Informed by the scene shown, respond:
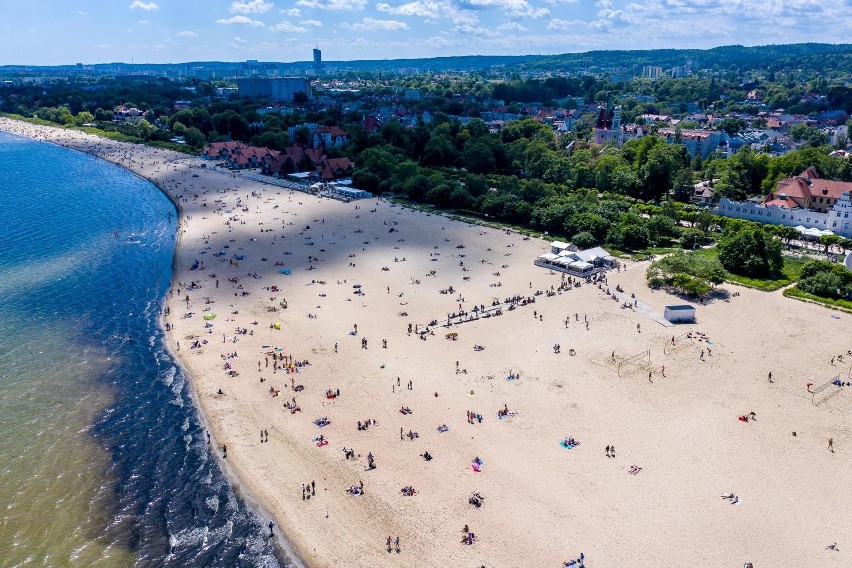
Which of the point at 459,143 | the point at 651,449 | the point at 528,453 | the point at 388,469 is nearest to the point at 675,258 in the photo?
the point at 651,449

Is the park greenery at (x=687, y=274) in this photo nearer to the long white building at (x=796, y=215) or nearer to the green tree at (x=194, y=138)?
the long white building at (x=796, y=215)

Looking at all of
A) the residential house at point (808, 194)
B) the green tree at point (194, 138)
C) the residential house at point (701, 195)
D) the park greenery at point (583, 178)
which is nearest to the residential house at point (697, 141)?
the park greenery at point (583, 178)

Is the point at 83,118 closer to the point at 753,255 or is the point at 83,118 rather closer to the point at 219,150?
the point at 219,150

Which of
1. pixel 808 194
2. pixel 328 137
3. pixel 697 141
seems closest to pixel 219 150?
pixel 328 137

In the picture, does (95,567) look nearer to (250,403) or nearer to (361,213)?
(250,403)

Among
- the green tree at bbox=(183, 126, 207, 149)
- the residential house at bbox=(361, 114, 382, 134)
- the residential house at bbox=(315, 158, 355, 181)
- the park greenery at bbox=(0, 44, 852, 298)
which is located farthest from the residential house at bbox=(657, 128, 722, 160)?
the green tree at bbox=(183, 126, 207, 149)
